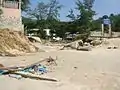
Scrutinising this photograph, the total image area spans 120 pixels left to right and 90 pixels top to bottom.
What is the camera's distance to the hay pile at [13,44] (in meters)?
21.5

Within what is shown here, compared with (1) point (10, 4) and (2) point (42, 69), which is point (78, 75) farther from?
(1) point (10, 4)

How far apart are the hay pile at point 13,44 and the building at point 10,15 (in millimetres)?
596

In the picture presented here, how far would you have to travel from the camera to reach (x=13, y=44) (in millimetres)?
22562

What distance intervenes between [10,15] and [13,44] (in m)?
2.79

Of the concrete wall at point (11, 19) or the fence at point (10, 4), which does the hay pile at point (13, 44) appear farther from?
the fence at point (10, 4)

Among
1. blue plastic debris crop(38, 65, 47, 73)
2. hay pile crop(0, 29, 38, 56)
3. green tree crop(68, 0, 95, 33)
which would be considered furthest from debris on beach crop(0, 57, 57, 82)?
green tree crop(68, 0, 95, 33)

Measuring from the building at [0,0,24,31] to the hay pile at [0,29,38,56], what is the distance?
1.95ft

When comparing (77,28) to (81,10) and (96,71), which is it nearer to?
(81,10)

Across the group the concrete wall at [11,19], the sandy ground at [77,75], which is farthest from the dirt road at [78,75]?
the concrete wall at [11,19]

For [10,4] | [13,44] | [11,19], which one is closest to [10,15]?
[11,19]

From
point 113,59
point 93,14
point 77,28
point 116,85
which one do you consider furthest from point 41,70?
point 93,14

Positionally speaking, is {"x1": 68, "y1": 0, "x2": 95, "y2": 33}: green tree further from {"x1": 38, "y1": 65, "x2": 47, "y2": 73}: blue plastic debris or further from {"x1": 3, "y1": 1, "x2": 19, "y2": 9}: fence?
{"x1": 38, "y1": 65, "x2": 47, "y2": 73}: blue plastic debris

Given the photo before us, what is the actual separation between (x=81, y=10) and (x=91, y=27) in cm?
324

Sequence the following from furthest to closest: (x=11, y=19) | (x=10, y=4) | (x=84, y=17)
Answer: (x=84, y=17), (x=10, y=4), (x=11, y=19)
